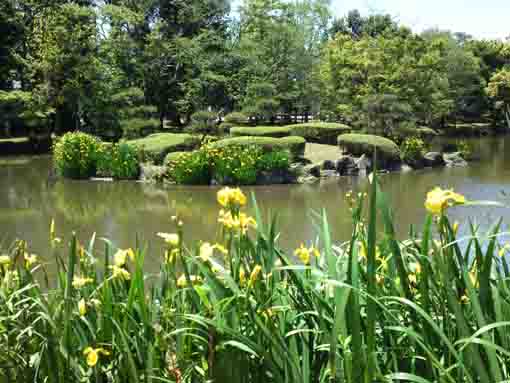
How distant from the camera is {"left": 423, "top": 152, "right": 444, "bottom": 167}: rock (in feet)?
40.4

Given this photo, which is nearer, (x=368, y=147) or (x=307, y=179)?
(x=307, y=179)

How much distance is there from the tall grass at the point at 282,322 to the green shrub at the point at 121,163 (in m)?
9.05

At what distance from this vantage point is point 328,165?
35.8 feet

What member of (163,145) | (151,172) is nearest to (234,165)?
(151,172)

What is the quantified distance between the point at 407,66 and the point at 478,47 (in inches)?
623

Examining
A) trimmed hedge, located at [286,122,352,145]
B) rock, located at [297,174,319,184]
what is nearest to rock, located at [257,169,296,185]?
rock, located at [297,174,319,184]

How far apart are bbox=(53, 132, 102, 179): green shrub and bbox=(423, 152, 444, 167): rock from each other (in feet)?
22.6

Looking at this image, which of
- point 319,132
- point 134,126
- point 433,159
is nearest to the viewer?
point 433,159

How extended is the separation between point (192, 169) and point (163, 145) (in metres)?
1.38

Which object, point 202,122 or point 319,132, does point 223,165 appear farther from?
point 202,122

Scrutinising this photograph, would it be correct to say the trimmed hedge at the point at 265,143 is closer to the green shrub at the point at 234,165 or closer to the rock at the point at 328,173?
the green shrub at the point at 234,165

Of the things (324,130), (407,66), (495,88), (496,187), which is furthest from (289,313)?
(495,88)

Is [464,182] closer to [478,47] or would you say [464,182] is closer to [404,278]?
[404,278]

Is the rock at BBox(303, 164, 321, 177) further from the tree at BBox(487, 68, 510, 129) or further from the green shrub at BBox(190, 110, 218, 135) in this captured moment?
the tree at BBox(487, 68, 510, 129)
